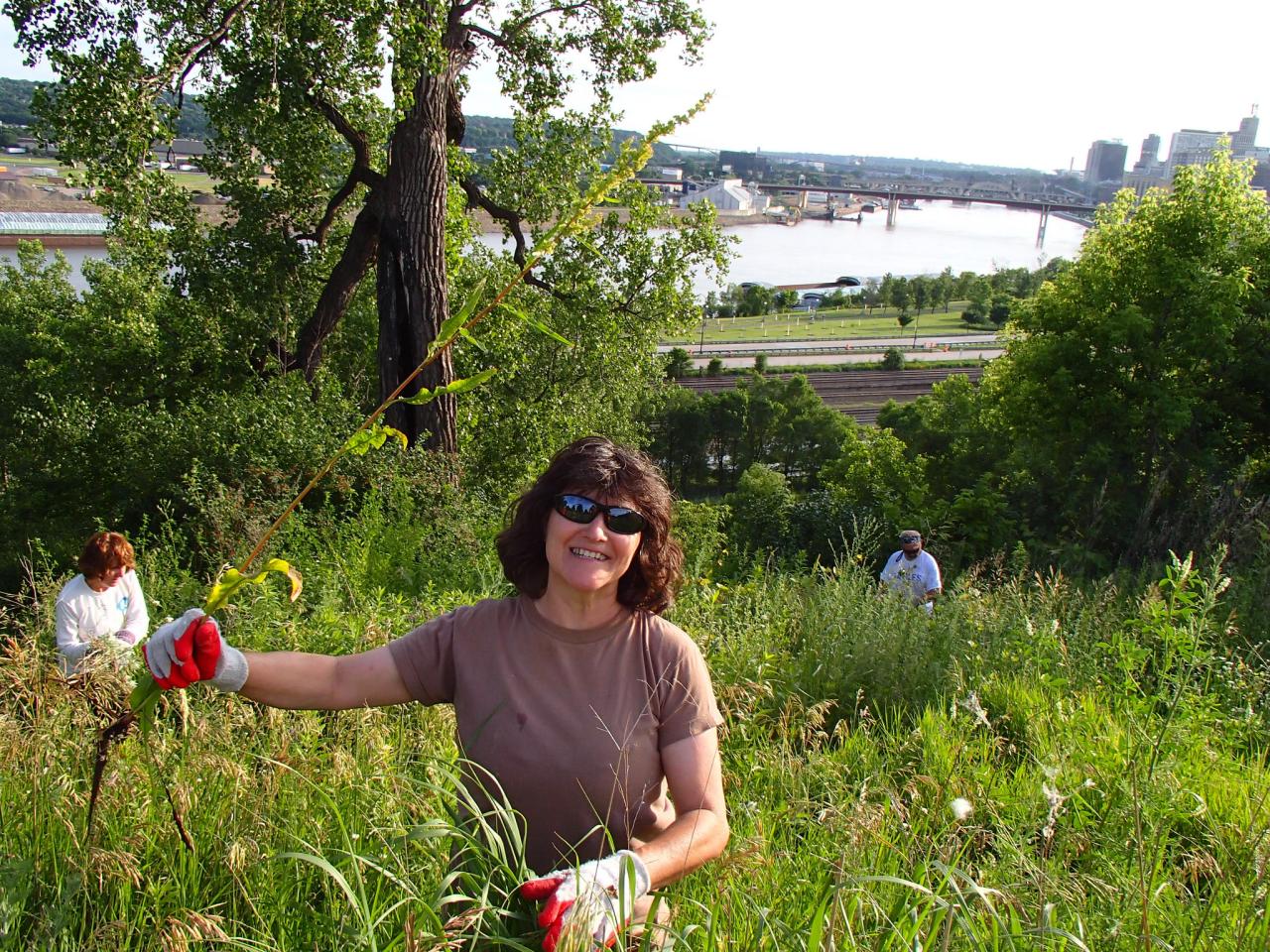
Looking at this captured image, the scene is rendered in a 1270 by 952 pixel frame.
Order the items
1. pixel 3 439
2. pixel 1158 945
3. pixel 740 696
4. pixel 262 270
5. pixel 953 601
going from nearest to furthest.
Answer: pixel 1158 945 < pixel 740 696 < pixel 953 601 < pixel 262 270 < pixel 3 439

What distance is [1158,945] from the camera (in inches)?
70.7

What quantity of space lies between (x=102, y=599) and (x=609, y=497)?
3093 mm

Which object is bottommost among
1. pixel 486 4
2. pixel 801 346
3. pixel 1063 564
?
pixel 801 346

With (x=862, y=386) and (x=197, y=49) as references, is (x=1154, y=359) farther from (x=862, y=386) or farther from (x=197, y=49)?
(x=862, y=386)

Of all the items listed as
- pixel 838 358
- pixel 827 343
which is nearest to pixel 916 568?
pixel 838 358

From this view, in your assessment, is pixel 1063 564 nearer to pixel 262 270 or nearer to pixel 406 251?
pixel 406 251

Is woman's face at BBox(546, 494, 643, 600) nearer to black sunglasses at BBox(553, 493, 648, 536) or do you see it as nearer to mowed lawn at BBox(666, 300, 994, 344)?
black sunglasses at BBox(553, 493, 648, 536)

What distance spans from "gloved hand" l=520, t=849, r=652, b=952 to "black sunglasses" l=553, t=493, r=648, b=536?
74cm

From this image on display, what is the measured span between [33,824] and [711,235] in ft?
46.2

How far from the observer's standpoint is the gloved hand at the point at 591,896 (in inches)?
59.4

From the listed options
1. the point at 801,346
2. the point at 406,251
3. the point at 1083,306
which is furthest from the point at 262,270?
the point at 801,346

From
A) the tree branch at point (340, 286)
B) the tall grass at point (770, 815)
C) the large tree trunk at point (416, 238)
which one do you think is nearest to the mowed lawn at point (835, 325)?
the tree branch at point (340, 286)

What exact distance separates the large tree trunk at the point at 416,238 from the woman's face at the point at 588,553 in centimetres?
823

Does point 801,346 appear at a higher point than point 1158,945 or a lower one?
lower
